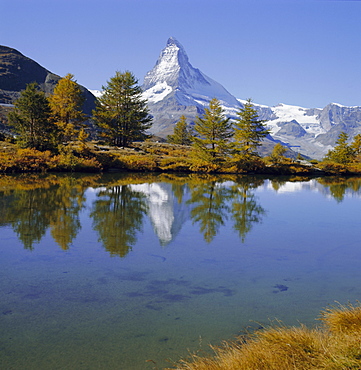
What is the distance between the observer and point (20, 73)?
161 metres

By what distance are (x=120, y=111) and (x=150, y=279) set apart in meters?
42.4

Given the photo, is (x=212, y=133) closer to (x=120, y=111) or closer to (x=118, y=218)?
(x=120, y=111)

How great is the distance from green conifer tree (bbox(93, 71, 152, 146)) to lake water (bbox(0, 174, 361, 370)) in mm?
33257

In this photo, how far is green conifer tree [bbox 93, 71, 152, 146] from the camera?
47.2 m

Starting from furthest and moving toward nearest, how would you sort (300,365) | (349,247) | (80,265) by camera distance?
(349,247) → (80,265) → (300,365)

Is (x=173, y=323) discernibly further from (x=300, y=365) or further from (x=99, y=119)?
(x=99, y=119)

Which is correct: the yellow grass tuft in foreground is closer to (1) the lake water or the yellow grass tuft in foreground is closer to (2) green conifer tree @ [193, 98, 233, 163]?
(1) the lake water

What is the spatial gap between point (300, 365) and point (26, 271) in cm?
579

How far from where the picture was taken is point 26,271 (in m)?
7.39

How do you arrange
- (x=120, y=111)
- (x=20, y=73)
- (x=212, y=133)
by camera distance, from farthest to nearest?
(x=20, y=73) → (x=120, y=111) → (x=212, y=133)

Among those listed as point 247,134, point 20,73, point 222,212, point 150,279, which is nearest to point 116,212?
point 222,212

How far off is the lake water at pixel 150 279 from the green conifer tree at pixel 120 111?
Answer: 1309 inches

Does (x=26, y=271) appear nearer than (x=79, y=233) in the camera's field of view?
Yes

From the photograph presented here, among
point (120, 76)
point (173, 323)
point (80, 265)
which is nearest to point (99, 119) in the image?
point (120, 76)
